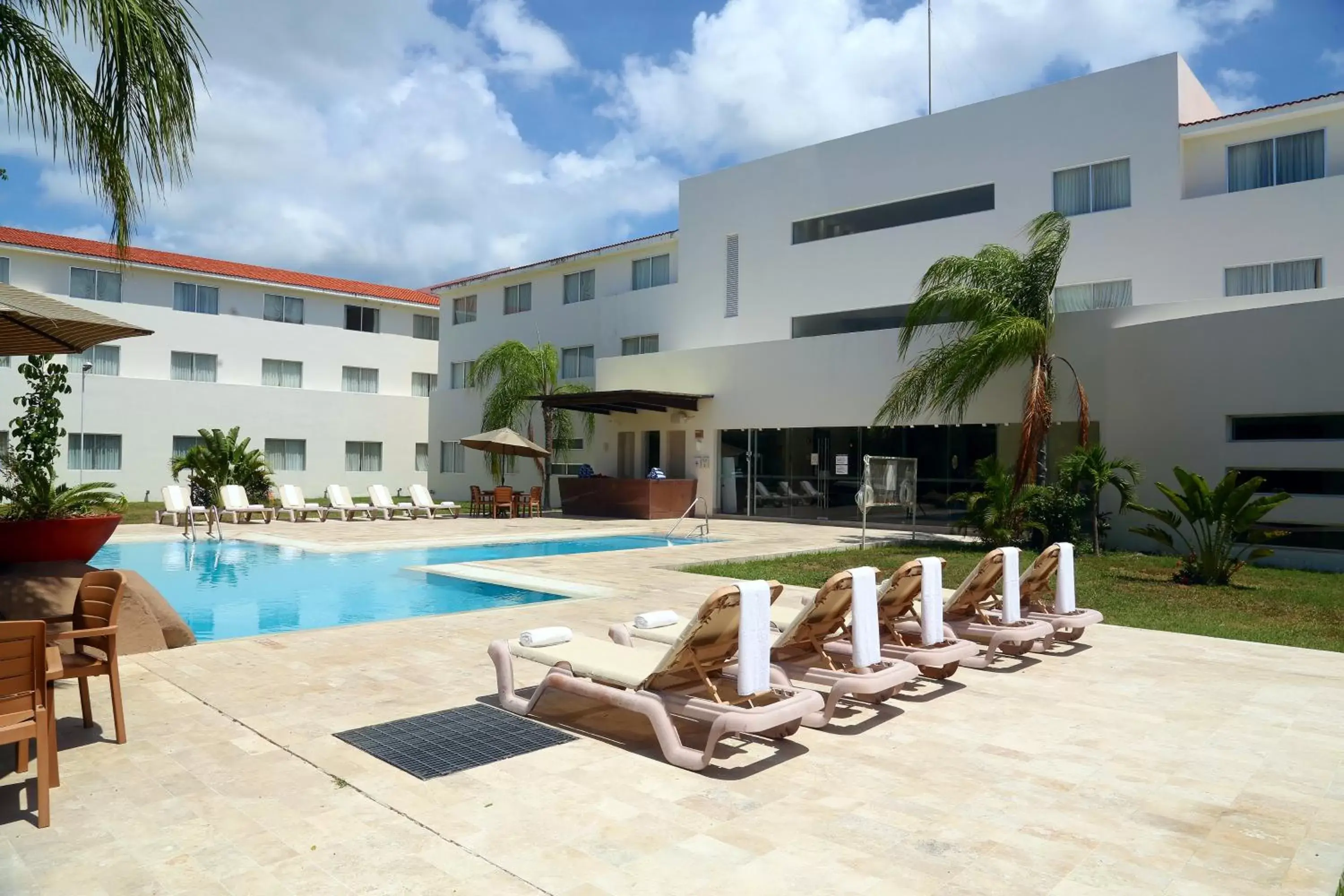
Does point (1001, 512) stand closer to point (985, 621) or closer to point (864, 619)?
point (985, 621)

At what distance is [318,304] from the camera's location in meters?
36.2

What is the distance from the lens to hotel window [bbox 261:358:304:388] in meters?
34.7

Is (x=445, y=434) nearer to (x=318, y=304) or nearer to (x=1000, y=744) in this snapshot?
(x=318, y=304)

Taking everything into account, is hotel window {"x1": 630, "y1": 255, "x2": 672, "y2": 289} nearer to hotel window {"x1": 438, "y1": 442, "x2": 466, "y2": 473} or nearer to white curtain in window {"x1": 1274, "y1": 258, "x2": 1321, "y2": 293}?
hotel window {"x1": 438, "y1": 442, "x2": 466, "y2": 473}

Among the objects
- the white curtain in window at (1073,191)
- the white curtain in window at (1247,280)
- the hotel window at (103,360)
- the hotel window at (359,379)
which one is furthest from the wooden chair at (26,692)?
the hotel window at (359,379)

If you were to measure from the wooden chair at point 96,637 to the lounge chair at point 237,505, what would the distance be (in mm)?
18200

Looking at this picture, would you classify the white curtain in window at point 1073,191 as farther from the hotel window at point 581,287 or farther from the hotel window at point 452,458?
the hotel window at point 452,458

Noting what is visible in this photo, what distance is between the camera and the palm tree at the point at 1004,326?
17.0 meters

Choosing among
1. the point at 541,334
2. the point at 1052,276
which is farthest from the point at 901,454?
the point at 541,334

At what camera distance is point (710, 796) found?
14.5 feet

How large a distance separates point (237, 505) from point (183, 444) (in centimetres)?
1115

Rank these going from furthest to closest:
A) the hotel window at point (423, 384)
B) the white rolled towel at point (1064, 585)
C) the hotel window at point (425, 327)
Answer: the hotel window at point (425, 327) < the hotel window at point (423, 384) < the white rolled towel at point (1064, 585)

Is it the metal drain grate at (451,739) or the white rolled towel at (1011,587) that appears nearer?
the metal drain grate at (451,739)

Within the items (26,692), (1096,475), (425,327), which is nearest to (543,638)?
(26,692)
